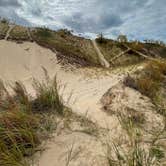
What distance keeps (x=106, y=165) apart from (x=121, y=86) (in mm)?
2910

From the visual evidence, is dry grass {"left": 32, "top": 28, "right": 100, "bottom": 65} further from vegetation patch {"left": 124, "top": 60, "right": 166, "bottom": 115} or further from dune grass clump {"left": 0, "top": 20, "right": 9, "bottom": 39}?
vegetation patch {"left": 124, "top": 60, "right": 166, "bottom": 115}

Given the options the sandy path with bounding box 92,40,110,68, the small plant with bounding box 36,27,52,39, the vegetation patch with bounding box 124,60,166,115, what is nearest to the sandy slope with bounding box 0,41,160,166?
the vegetation patch with bounding box 124,60,166,115

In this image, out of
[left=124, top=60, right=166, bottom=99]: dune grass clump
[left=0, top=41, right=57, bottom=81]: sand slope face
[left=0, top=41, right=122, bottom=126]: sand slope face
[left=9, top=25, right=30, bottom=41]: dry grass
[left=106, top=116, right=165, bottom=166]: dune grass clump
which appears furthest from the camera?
[left=9, top=25, right=30, bottom=41]: dry grass

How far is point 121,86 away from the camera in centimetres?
624

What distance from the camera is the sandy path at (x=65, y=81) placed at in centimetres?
389

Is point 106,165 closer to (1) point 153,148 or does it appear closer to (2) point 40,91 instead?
(1) point 153,148

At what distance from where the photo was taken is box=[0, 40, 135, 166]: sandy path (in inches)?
153

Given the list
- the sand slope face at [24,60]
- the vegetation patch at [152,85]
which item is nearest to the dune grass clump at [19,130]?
the vegetation patch at [152,85]

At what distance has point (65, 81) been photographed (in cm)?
981

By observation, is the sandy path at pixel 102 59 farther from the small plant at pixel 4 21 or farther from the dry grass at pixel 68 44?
the small plant at pixel 4 21

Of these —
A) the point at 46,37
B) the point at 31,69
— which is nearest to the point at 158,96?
the point at 31,69

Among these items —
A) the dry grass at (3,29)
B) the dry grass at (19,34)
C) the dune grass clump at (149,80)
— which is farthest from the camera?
the dry grass at (19,34)

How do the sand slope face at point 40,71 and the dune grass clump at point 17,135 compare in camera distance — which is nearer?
the dune grass clump at point 17,135

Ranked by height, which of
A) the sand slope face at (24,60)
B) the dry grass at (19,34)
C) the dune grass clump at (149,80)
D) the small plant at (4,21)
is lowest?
the dune grass clump at (149,80)
